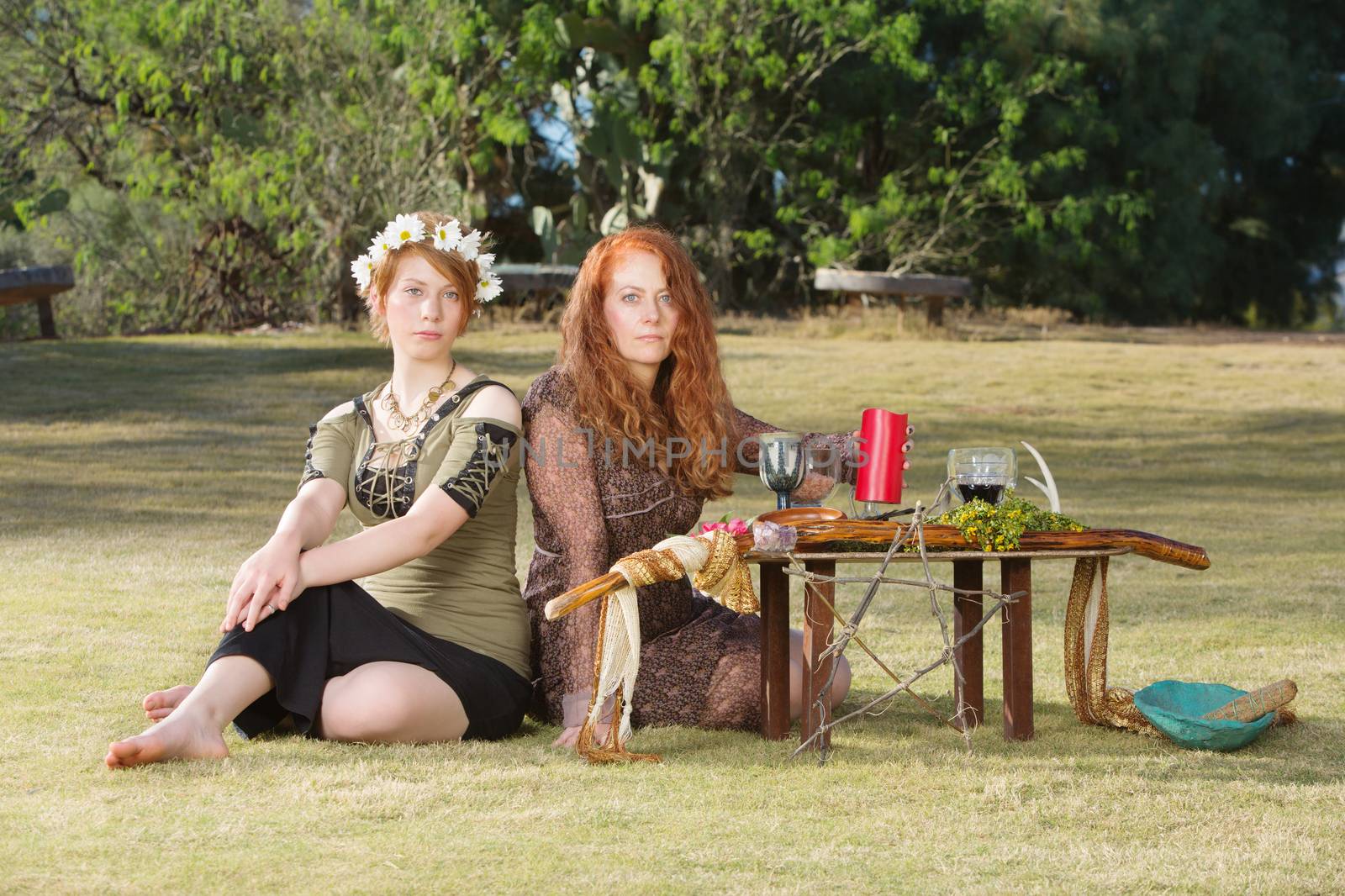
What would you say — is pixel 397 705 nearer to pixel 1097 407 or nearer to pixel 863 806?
pixel 863 806

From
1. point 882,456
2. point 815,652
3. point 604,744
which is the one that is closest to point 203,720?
point 604,744

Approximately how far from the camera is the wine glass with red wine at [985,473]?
3178 millimetres

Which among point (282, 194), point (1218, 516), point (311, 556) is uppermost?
point (282, 194)

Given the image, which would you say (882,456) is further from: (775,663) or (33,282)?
(33,282)

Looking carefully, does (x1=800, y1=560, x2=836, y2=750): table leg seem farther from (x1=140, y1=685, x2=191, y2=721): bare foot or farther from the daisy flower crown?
(x1=140, y1=685, x2=191, y2=721): bare foot

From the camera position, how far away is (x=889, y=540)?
3080 mm

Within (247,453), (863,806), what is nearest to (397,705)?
(863,806)

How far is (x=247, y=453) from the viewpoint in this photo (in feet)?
30.2

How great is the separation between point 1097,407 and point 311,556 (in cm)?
893

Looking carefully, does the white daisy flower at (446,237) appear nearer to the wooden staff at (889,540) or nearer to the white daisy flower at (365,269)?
the white daisy flower at (365,269)

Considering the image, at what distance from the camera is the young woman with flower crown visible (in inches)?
122

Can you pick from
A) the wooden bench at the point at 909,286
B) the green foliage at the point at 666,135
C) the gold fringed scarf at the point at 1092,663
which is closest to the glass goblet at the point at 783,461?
the gold fringed scarf at the point at 1092,663

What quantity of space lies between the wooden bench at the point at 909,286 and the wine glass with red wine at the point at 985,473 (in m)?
11.9

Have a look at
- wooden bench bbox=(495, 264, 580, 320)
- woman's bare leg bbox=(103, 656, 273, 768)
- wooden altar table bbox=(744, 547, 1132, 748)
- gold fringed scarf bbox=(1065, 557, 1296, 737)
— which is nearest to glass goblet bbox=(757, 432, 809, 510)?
wooden altar table bbox=(744, 547, 1132, 748)
